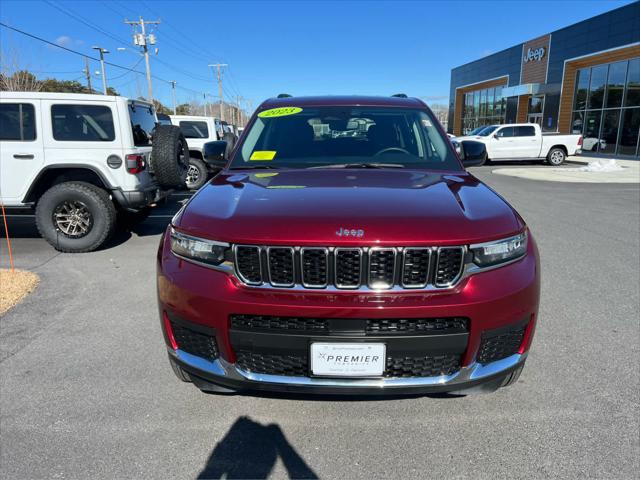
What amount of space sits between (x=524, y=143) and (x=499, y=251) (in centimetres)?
2003

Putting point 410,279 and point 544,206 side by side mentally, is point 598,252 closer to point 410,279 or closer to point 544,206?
point 544,206

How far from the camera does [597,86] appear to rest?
76.7ft

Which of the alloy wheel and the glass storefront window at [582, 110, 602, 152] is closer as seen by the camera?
the alloy wheel

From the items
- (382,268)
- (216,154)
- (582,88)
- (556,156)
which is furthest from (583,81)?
(382,268)

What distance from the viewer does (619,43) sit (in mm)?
21266

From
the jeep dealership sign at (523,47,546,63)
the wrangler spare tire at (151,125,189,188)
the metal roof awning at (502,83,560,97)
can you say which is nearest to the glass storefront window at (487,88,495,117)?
the jeep dealership sign at (523,47,546,63)

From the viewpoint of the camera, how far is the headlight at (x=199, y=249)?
2066 millimetres

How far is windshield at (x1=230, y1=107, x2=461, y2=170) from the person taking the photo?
3.16 m

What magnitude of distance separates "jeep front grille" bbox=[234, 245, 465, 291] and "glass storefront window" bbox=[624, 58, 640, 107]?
23890 mm

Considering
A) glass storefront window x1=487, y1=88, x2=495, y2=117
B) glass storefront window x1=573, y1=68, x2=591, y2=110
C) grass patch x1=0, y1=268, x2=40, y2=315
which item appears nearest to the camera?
grass patch x1=0, y1=268, x2=40, y2=315

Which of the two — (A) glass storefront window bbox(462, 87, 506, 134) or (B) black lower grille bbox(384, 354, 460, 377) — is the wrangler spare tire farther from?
(A) glass storefront window bbox(462, 87, 506, 134)

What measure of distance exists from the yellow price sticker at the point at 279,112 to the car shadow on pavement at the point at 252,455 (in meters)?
2.28

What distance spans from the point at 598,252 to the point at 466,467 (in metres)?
4.81

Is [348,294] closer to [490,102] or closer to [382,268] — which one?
[382,268]
